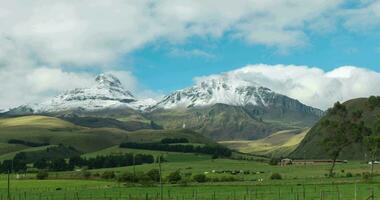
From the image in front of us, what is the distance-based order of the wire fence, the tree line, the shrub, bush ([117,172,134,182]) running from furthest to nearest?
1. the tree line
2. bush ([117,172,134,182])
3. the shrub
4. the wire fence

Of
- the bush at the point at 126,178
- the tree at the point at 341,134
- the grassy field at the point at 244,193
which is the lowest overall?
the bush at the point at 126,178

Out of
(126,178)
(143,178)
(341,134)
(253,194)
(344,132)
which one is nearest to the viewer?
(253,194)

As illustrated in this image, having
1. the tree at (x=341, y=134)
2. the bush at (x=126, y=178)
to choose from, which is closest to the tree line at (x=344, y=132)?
the tree at (x=341, y=134)

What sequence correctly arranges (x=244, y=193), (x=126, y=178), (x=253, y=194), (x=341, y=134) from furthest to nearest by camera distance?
(x=341, y=134), (x=126, y=178), (x=244, y=193), (x=253, y=194)

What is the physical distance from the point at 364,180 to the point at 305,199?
5033 cm

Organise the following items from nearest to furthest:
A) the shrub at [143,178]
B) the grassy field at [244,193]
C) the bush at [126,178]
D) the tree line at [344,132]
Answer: the grassy field at [244,193] < the shrub at [143,178] < the bush at [126,178] < the tree line at [344,132]

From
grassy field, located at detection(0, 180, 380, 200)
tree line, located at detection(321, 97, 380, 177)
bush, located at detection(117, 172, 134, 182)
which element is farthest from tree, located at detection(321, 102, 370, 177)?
grassy field, located at detection(0, 180, 380, 200)

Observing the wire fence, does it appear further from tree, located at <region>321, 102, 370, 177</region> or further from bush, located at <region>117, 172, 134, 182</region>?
tree, located at <region>321, 102, 370, 177</region>

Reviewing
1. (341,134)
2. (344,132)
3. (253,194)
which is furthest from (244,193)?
(344,132)

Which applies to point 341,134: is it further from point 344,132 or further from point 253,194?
point 253,194

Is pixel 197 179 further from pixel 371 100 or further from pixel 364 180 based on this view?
pixel 371 100

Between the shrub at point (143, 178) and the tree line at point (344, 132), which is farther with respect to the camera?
the tree line at point (344, 132)

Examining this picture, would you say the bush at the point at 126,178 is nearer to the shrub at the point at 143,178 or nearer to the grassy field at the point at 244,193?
the shrub at the point at 143,178

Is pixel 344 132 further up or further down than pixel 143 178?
further up
